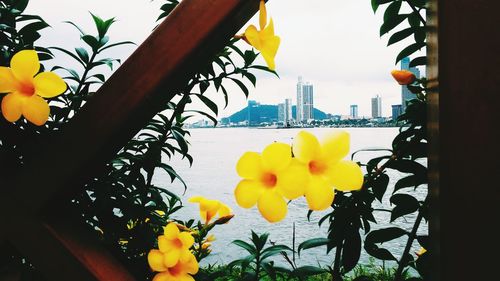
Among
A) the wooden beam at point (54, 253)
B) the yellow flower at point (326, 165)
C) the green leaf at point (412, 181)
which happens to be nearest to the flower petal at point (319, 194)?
the yellow flower at point (326, 165)

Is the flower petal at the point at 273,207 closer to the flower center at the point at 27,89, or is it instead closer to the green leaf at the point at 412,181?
the flower center at the point at 27,89

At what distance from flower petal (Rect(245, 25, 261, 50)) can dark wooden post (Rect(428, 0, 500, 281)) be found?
0.19 metres

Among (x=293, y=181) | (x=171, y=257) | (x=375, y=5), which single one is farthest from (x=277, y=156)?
(x=375, y=5)

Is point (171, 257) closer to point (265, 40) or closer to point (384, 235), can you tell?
point (265, 40)

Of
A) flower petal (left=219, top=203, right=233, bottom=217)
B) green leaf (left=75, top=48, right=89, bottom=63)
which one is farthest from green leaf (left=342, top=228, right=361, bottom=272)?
green leaf (left=75, top=48, right=89, bottom=63)

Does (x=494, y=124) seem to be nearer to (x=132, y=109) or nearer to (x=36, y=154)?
(x=132, y=109)

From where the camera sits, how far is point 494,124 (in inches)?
13.0

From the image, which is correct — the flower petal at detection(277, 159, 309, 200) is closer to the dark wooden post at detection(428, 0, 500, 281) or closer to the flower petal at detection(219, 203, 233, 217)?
the dark wooden post at detection(428, 0, 500, 281)

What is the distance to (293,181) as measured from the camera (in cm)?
33

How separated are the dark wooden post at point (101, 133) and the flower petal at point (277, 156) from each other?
0.14 meters

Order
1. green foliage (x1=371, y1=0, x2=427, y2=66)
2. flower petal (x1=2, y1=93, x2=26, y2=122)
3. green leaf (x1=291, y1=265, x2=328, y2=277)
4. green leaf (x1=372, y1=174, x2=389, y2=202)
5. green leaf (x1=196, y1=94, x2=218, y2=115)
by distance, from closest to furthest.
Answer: flower petal (x1=2, y1=93, x2=26, y2=122)
green leaf (x1=291, y1=265, x2=328, y2=277)
green leaf (x1=372, y1=174, x2=389, y2=202)
green foliage (x1=371, y1=0, x2=427, y2=66)
green leaf (x1=196, y1=94, x2=218, y2=115)

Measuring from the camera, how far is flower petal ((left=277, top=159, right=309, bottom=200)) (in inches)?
13.1

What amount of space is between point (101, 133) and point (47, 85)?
0.40 feet

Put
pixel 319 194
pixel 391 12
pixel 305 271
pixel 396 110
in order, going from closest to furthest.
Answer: pixel 319 194 → pixel 305 271 → pixel 391 12 → pixel 396 110
